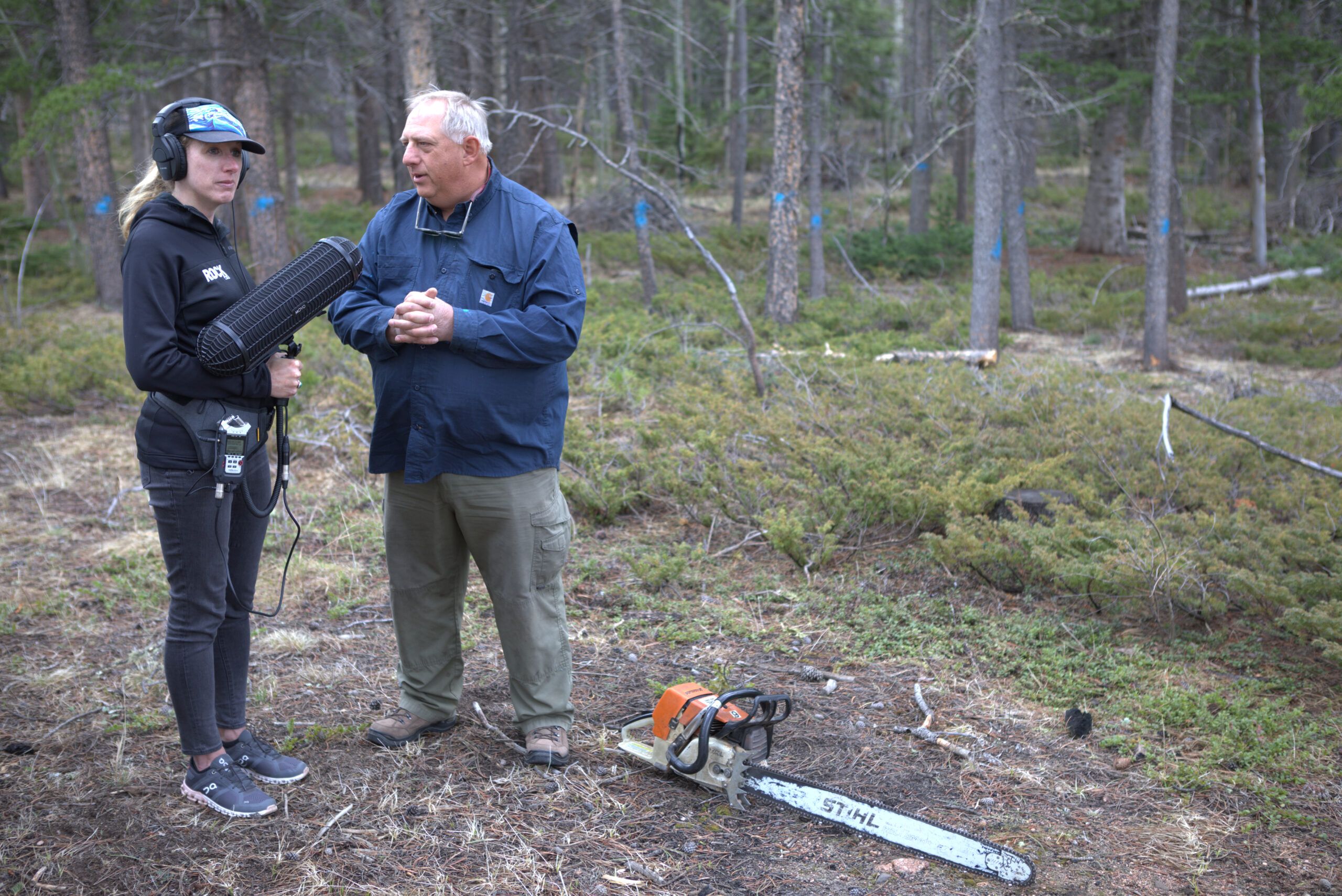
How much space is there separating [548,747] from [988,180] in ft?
33.4

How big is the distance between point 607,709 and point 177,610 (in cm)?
173

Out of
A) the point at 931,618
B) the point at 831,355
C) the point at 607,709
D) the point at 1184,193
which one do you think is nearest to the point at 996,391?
the point at 831,355

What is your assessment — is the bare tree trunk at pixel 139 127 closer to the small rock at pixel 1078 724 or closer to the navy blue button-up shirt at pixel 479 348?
the navy blue button-up shirt at pixel 479 348

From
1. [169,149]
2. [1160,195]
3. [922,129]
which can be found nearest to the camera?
[169,149]

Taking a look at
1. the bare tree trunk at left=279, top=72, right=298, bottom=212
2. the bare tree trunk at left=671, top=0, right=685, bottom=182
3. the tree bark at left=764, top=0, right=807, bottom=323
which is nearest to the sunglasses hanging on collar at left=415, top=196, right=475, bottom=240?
the tree bark at left=764, top=0, right=807, bottom=323

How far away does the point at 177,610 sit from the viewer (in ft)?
10.1

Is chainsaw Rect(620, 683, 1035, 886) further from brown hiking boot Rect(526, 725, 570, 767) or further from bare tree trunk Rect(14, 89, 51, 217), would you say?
bare tree trunk Rect(14, 89, 51, 217)

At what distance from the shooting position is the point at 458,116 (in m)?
3.18

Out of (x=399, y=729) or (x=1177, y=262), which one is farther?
(x=1177, y=262)

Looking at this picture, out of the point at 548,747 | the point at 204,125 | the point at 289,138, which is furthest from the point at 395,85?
the point at 548,747

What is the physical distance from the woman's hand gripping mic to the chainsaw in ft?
5.56

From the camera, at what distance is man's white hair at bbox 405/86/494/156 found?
3170 mm

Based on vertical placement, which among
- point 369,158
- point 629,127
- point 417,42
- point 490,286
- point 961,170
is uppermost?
point 369,158

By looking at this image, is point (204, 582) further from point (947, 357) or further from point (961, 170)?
point (961, 170)
